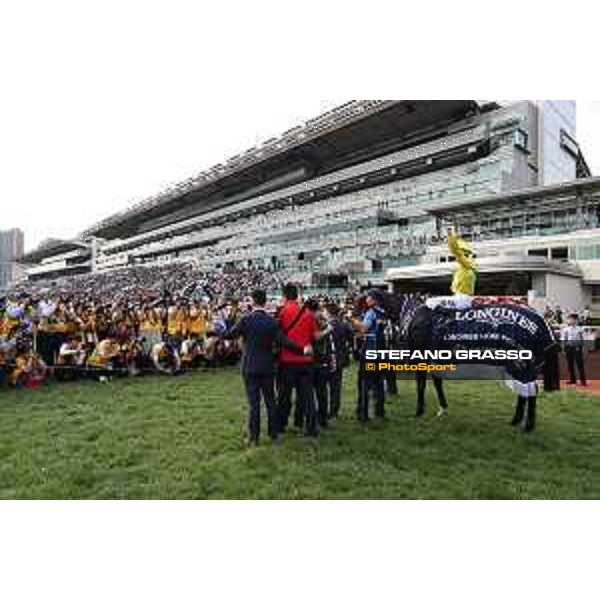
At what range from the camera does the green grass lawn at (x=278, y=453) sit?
459 centimetres

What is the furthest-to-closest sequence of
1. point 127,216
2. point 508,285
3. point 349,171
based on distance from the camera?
point 127,216 → point 349,171 → point 508,285

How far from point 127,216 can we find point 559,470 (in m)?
105

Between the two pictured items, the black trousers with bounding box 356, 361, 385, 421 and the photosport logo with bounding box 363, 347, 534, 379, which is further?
the black trousers with bounding box 356, 361, 385, 421

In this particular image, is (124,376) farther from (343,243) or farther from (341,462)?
(343,243)

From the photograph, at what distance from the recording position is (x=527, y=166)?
144 ft

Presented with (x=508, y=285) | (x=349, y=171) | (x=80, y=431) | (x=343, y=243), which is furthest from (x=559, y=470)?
(x=349, y=171)

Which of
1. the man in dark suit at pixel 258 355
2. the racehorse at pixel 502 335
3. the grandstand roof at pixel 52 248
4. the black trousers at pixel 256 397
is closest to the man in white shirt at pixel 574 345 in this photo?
the racehorse at pixel 502 335

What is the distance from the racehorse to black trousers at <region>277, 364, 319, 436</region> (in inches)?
61.1

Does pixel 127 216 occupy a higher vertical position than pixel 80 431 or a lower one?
higher

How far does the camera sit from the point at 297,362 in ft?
20.1

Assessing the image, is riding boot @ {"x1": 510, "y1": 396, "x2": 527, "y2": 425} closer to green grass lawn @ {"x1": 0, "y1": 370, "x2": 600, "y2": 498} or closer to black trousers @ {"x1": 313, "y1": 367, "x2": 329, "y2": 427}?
green grass lawn @ {"x1": 0, "y1": 370, "x2": 600, "y2": 498}

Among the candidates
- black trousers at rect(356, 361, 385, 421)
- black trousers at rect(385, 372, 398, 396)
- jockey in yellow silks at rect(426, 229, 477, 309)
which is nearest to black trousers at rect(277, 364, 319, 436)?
black trousers at rect(356, 361, 385, 421)

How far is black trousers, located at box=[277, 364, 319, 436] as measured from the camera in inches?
243

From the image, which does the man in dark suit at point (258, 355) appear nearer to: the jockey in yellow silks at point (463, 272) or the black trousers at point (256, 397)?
the black trousers at point (256, 397)
